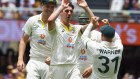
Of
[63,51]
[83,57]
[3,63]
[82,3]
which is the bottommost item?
[3,63]

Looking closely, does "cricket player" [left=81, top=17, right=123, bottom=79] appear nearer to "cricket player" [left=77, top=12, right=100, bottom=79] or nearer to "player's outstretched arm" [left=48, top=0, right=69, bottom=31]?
"player's outstretched arm" [left=48, top=0, right=69, bottom=31]

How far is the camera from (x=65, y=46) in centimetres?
1045

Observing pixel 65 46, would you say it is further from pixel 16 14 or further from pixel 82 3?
pixel 16 14

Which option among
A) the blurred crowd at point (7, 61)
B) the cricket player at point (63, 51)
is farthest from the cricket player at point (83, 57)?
the blurred crowd at point (7, 61)

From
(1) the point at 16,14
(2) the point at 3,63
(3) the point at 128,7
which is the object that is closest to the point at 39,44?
(1) the point at 16,14

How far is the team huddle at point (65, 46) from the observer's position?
373 inches

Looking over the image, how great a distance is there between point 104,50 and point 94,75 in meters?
0.66

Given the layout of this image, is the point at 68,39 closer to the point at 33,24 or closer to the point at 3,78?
the point at 33,24

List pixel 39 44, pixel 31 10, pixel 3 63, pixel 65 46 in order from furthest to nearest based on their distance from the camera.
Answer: pixel 3 63 < pixel 31 10 < pixel 39 44 < pixel 65 46

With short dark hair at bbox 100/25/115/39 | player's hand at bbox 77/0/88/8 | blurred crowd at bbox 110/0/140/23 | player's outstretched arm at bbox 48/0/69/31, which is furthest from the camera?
blurred crowd at bbox 110/0/140/23

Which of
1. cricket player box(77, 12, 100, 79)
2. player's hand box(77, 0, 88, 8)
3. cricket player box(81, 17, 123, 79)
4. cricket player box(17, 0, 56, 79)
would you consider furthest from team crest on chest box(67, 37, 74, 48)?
cricket player box(77, 12, 100, 79)

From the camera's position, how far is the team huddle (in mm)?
9477

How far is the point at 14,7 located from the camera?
21.0m

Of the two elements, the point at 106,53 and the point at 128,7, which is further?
the point at 128,7
